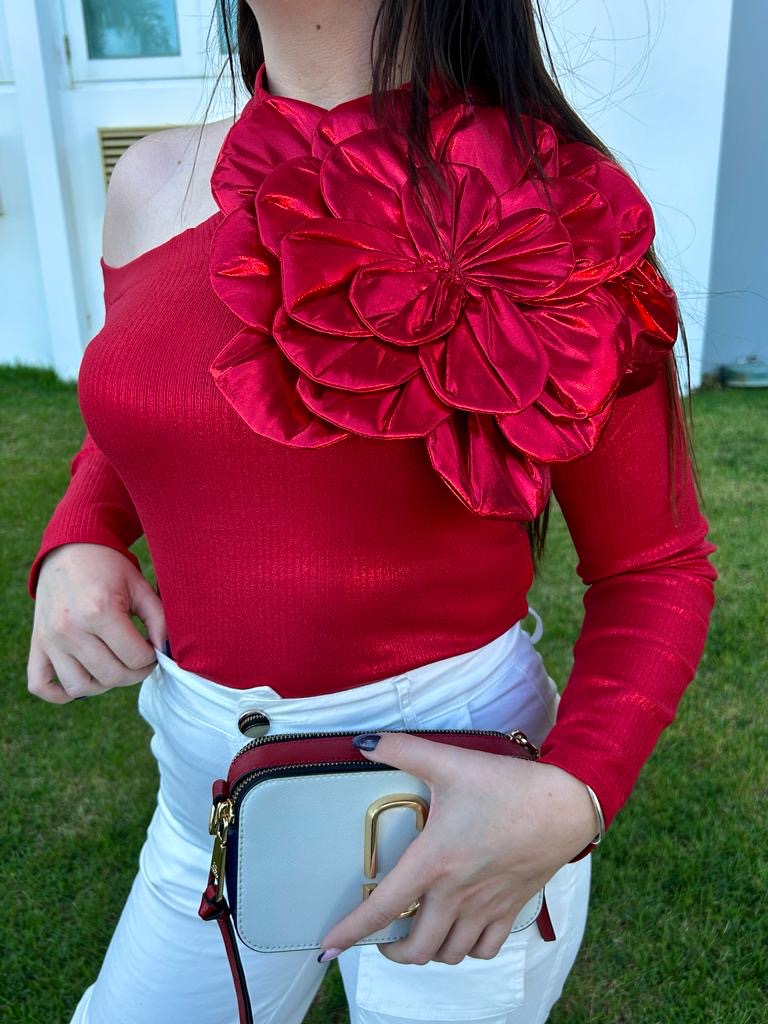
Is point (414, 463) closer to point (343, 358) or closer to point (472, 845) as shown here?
point (343, 358)

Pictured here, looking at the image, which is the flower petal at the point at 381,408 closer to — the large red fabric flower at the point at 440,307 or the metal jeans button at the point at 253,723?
the large red fabric flower at the point at 440,307

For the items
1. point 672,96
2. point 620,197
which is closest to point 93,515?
point 620,197

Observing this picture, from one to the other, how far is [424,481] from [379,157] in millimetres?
279

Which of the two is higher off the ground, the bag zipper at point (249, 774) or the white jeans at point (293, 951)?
the bag zipper at point (249, 774)

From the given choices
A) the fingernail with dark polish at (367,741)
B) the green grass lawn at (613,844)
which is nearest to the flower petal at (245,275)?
the fingernail with dark polish at (367,741)

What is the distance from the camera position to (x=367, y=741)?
2.62ft

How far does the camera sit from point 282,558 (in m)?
0.86

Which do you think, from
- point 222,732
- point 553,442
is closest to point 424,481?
point 553,442

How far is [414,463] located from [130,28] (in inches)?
229

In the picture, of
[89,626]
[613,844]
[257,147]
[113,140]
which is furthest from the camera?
[113,140]

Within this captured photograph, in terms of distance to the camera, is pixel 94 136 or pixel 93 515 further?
pixel 94 136

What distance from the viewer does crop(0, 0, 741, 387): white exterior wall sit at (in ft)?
16.2

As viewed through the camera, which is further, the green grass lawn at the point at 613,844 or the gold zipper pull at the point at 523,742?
the green grass lawn at the point at 613,844

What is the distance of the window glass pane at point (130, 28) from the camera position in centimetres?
557
